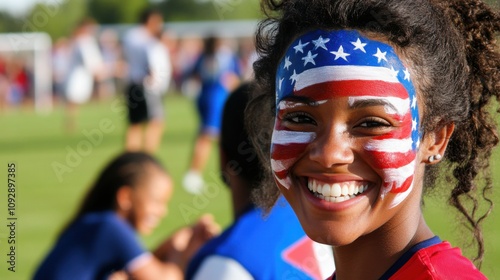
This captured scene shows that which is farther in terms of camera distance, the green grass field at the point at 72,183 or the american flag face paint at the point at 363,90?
the green grass field at the point at 72,183

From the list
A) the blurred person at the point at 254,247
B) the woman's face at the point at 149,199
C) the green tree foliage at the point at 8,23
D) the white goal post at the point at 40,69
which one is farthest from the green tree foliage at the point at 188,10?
the blurred person at the point at 254,247

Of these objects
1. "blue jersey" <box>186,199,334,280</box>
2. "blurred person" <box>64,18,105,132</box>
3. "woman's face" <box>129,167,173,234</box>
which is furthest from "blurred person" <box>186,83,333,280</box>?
"blurred person" <box>64,18,105,132</box>

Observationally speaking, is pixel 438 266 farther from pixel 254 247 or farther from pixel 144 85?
pixel 144 85

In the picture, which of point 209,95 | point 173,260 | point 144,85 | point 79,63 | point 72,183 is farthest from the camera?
point 79,63

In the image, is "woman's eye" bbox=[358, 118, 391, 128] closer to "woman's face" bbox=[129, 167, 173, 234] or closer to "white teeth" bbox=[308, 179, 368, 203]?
"white teeth" bbox=[308, 179, 368, 203]

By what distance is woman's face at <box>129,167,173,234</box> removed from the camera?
190 inches

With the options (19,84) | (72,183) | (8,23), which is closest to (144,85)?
(72,183)

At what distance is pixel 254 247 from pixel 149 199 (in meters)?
1.76

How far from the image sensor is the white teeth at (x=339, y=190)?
2.12 m

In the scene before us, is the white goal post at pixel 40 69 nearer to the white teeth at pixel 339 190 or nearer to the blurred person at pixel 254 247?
the blurred person at pixel 254 247

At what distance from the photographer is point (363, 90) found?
7.01 feet

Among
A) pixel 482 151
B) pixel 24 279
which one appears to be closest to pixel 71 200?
pixel 24 279

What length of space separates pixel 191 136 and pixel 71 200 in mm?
8969

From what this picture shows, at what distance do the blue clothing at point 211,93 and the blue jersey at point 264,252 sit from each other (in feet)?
30.8
